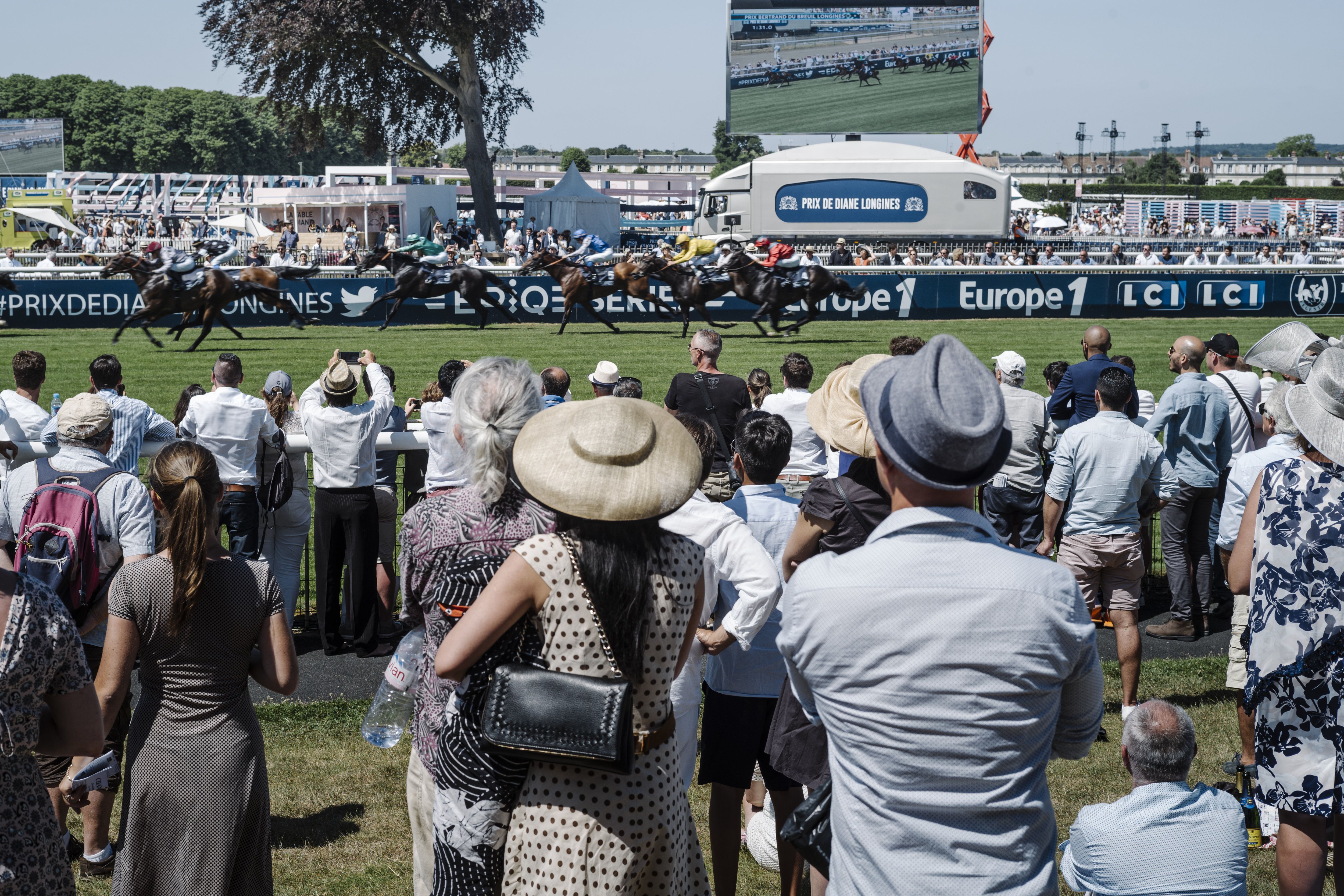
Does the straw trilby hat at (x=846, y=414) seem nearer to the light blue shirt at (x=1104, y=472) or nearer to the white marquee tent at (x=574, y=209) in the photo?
the light blue shirt at (x=1104, y=472)

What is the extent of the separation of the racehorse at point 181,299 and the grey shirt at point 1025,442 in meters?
15.1

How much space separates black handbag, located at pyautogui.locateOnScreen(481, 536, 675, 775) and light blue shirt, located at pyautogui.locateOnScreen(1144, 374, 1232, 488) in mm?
5076

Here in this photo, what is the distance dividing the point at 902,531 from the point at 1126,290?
2468cm

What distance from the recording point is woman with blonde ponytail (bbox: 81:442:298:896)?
3172 millimetres

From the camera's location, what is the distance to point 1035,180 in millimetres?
163250

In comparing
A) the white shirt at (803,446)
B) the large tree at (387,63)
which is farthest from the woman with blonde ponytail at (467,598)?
the large tree at (387,63)

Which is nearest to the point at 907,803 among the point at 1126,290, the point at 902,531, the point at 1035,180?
the point at 902,531

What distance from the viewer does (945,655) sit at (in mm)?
2086

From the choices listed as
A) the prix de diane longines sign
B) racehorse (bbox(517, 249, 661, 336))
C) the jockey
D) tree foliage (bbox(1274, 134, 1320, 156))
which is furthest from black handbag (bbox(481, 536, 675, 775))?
tree foliage (bbox(1274, 134, 1320, 156))

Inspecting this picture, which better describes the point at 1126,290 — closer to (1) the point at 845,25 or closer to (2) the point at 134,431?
(2) the point at 134,431

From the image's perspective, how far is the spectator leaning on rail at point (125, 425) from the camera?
5.86m

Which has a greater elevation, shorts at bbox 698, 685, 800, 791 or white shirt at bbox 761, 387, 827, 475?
white shirt at bbox 761, 387, 827, 475

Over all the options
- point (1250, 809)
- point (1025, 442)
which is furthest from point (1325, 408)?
point (1025, 442)

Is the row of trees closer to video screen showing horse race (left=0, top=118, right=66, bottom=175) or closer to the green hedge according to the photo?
video screen showing horse race (left=0, top=118, right=66, bottom=175)
